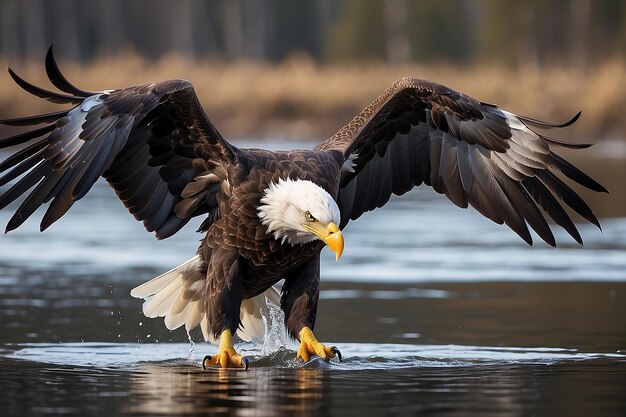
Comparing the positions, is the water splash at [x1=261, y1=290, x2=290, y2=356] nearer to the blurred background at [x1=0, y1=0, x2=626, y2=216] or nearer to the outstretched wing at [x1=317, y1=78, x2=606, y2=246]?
the outstretched wing at [x1=317, y1=78, x2=606, y2=246]

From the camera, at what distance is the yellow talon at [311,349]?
7684 mm

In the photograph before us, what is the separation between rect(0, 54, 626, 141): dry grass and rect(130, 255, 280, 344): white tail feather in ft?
57.0

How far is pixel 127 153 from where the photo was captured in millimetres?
8148

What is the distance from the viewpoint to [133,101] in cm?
746

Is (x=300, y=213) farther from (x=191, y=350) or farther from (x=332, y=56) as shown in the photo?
(x=332, y=56)

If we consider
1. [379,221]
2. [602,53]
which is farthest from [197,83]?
[602,53]

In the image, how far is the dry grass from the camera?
84.7 ft

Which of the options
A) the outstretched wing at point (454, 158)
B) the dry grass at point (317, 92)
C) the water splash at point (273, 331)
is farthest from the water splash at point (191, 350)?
the dry grass at point (317, 92)

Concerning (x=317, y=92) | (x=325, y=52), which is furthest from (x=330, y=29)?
(x=317, y=92)

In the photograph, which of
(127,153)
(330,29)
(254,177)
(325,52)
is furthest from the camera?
(330,29)

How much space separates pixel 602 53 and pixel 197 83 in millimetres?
20969

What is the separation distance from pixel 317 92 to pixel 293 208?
22437 mm

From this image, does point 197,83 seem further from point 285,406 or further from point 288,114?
point 285,406

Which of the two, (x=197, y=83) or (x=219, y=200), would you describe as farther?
(x=197, y=83)
